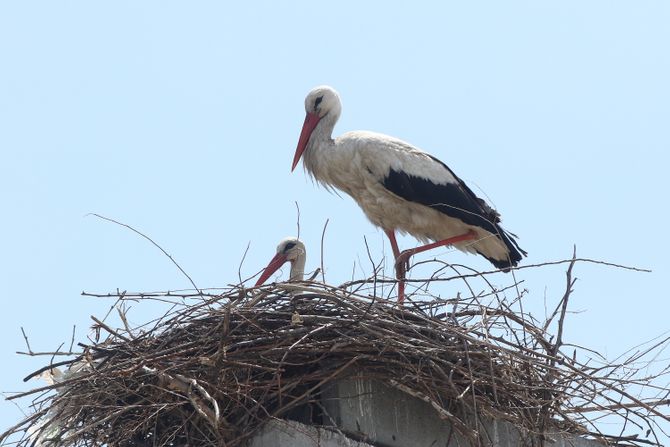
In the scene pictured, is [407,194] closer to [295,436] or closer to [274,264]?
[274,264]

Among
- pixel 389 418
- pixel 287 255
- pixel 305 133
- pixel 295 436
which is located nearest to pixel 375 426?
pixel 389 418

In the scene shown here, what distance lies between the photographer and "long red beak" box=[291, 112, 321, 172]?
8.09 metres

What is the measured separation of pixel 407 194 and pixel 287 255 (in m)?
0.77

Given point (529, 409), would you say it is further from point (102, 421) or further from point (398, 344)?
point (102, 421)

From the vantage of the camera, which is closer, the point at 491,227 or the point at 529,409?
the point at 529,409

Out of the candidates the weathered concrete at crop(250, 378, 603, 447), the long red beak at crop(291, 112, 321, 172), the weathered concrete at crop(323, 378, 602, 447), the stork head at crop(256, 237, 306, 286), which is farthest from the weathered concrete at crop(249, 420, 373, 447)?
the long red beak at crop(291, 112, 321, 172)

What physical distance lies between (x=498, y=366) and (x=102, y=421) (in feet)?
5.08

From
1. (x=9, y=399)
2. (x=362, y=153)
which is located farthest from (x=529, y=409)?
(x=362, y=153)

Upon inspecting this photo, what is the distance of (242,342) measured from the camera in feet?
17.0

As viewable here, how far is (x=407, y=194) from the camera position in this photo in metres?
7.61

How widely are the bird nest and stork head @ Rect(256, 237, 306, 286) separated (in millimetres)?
1935

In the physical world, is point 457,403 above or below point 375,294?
below

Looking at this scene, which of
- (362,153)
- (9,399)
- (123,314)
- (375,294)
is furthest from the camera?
(362,153)

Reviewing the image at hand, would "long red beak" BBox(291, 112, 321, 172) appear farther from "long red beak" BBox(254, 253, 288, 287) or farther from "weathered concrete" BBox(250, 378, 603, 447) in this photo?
"weathered concrete" BBox(250, 378, 603, 447)
